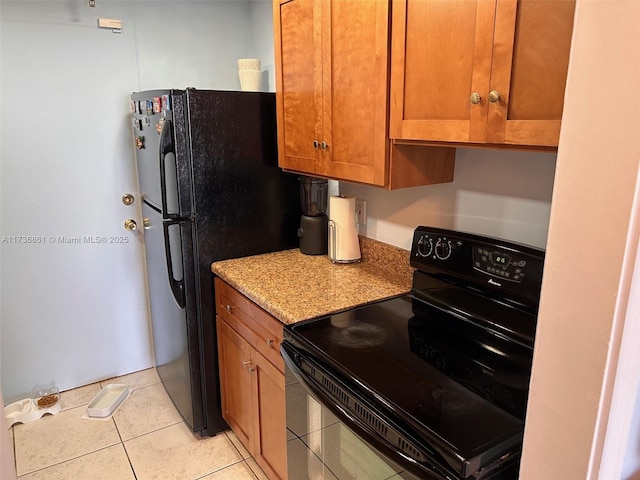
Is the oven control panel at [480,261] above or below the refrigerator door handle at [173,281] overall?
above

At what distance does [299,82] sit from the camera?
1834 millimetres

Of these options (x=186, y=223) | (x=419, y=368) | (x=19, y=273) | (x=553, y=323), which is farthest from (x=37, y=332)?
(x=553, y=323)

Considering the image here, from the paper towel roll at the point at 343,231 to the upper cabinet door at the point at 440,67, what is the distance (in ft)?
2.07

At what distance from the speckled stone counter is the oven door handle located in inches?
9.3

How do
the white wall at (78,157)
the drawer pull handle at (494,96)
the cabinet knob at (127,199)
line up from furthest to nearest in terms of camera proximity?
the cabinet knob at (127,199)
the white wall at (78,157)
the drawer pull handle at (494,96)

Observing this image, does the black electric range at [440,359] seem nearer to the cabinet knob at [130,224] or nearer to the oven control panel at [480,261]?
the oven control panel at [480,261]

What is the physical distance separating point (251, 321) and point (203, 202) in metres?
0.59

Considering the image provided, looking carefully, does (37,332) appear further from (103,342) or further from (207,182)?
(207,182)

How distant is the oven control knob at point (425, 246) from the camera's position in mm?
1615

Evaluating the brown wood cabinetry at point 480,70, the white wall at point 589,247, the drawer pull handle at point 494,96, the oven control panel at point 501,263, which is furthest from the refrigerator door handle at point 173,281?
the white wall at point 589,247

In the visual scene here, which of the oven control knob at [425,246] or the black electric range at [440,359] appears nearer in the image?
the black electric range at [440,359]

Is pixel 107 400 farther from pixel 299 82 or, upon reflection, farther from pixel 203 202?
pixel 299 82

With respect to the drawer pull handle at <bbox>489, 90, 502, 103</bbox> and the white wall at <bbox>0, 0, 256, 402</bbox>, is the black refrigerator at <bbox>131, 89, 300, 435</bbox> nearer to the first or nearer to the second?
the white wall at <bbox>0, 0, 256, 402</bbox>

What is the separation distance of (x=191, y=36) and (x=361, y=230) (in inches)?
59.6
